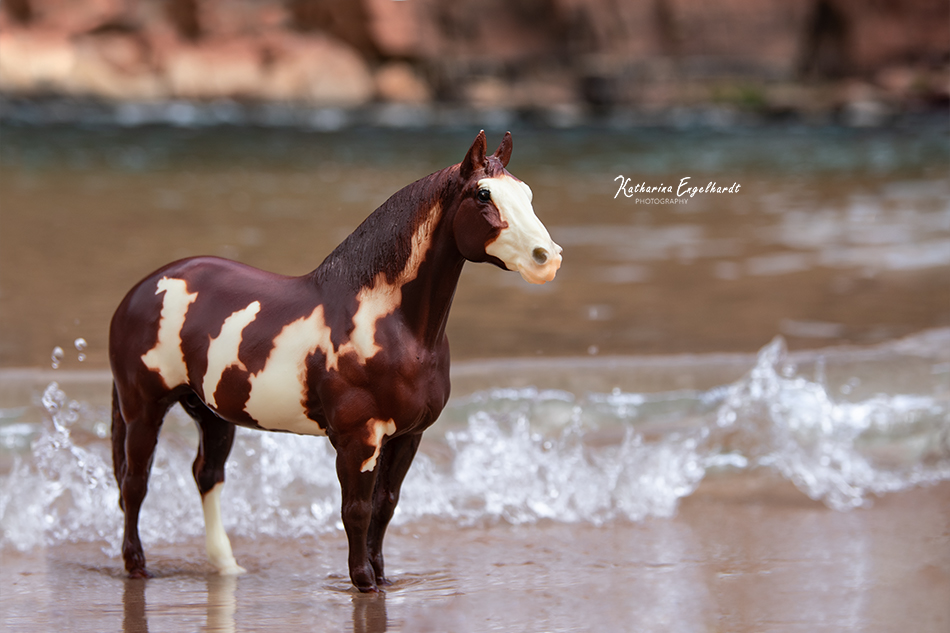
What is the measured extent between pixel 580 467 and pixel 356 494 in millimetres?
1291

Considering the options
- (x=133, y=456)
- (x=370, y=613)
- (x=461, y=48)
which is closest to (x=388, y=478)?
(x=370, y=613)

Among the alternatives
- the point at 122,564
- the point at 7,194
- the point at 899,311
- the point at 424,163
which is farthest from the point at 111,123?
the point at 122,564

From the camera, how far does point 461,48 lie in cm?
3177

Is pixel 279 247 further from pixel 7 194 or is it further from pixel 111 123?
pixel 111 123

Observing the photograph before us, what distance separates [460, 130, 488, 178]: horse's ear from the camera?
2.08m

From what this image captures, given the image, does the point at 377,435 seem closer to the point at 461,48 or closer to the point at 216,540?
the point at 216,540

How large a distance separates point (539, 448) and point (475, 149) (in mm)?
1617

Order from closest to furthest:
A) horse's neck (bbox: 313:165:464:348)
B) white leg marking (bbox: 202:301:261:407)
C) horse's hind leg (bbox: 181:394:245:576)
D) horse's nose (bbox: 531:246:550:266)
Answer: horse's nose (bbox: 531:246:550:266) → horse's neck (bbox: 313:165:464:348) → white leg marking (bbox: 202:301:261:407) → horse's hind leg (bbox: 181:394:245:576)

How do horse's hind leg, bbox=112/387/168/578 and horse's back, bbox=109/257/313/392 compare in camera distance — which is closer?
horse's back, bbox=109/257/313/392

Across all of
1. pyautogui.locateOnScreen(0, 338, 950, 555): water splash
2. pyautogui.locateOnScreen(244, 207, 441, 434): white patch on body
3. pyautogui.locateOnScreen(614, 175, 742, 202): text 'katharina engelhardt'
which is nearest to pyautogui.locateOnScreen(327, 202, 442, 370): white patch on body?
pyautogui.locateOnScreen(244, 207, 441, 434): white patch on body

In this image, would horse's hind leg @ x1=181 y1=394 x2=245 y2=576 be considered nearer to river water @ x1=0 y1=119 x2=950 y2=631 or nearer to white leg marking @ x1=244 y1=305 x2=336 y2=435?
river water @ x1=0 y1=119 x2=950 y2=631

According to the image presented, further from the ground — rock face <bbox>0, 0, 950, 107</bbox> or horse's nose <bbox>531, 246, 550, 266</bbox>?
rock face <bbox>0, 0, 950, 107</bbox>

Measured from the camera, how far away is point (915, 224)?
916 centimetres

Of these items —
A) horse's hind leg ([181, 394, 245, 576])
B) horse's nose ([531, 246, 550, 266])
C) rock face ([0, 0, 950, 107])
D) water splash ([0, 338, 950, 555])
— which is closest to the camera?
horse's nose ([531, 246, 550, 266])
